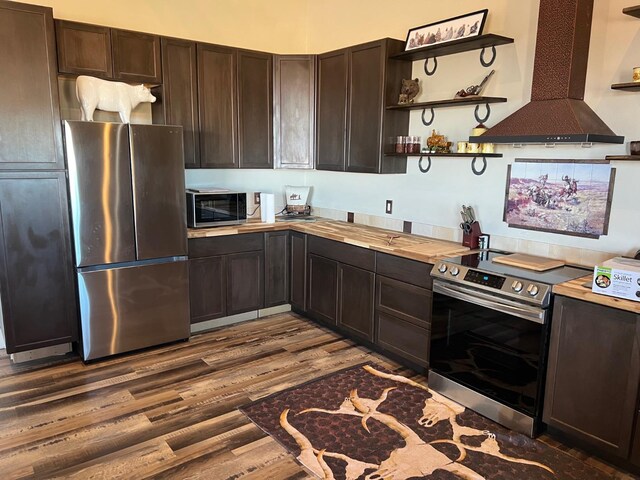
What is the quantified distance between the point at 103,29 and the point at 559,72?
3.13 metres

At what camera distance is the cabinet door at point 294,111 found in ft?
14.6

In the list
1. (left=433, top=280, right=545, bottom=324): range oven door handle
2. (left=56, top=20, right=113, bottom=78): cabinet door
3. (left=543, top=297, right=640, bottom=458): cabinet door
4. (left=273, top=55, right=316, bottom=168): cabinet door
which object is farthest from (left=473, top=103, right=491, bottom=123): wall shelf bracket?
(left=56, top=20, right=113, bottom=78): cabinet door

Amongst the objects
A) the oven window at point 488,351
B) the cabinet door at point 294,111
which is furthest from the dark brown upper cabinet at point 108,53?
the oven window at point 488,351

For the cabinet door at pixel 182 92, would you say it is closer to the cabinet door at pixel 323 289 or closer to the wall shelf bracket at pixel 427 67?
the cabinet door at pixel 323 289

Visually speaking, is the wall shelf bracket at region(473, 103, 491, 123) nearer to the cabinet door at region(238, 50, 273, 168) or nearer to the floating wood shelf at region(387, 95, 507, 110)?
the floating wood shelf at region(387, 95, 507, 110)

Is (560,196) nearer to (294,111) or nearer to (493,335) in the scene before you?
(493,335)

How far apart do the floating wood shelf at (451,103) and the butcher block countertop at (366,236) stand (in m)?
1.01

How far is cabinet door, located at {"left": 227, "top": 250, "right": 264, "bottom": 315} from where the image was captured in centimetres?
419

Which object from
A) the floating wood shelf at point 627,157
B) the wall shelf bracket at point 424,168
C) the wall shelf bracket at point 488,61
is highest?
the wall shelf bracket at point 488,61

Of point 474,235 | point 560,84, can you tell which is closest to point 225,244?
point 474,235

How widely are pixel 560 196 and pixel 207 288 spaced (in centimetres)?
278

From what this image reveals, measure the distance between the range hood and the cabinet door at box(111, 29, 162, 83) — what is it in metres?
2.69

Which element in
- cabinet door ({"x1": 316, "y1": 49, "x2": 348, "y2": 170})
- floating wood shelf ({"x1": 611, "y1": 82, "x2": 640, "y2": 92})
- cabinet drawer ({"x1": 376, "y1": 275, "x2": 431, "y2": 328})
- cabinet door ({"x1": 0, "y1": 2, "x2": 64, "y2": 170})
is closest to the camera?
floating wood shelf ({"x1": 611, "y1": 82, "x2": 640, "y2": 92})

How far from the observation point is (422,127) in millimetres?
3830
